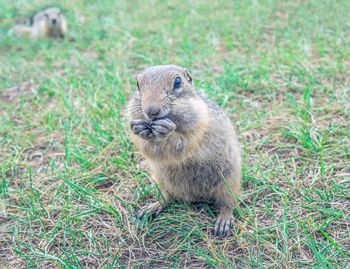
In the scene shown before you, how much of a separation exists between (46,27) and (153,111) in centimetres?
525

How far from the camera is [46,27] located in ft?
21.7

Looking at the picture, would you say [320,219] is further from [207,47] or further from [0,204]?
[207,47]

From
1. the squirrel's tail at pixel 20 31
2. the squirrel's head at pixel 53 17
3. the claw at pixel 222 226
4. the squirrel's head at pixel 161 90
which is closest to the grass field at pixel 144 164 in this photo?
the claw at pixel 222 226

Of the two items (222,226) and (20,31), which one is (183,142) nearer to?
(222,226)

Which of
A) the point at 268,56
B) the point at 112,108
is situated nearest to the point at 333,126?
the point at 268,56

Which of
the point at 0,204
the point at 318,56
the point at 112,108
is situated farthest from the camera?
the point at 318,56

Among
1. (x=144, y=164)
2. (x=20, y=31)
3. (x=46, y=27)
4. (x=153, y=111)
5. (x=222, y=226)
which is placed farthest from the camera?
(x=20, y=31)

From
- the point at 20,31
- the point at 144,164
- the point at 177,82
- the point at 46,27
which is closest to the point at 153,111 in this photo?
the point at 177,82

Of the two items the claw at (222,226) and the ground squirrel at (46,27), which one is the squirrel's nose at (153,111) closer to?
the claw at (222,226)

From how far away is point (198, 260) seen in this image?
2479mm

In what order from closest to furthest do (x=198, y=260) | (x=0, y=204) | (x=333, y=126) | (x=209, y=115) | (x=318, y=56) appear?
(x=198, y=260) → (x=209, y=115) → (x=0, y=204) → (x=333, y=126) → (x=318, y=56)

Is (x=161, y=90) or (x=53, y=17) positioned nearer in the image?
(x=161, y=90)

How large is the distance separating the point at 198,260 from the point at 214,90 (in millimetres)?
2302

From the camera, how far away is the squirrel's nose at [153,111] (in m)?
2.25
